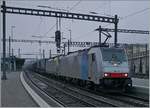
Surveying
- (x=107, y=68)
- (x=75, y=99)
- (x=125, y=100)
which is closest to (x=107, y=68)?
(x=107, y=68)

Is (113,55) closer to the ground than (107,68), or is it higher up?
higher up

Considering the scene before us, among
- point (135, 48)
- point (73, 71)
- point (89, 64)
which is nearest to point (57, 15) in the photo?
point (73, 71)

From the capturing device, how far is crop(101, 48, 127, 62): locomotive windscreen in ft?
64.5

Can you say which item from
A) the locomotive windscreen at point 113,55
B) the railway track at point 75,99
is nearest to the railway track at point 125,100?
the railway track at point 75,99

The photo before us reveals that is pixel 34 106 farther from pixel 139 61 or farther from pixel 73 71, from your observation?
pixel 139 61

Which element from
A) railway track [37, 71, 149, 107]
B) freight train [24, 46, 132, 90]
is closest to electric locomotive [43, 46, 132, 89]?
freight train [24, 46, 132, 90]

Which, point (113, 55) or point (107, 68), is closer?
point (107, 68)

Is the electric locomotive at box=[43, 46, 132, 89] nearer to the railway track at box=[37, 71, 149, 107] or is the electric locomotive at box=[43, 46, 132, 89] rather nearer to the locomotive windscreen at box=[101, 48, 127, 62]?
the locomotive windscreen at box=[101, 48, 127, 62]

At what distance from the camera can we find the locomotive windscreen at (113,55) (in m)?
19.7

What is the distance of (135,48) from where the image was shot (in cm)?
8944

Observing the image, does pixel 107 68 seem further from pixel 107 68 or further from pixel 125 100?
pixel 125 100

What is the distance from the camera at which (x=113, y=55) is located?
1989 centimetres

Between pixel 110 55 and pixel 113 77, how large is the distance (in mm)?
1500

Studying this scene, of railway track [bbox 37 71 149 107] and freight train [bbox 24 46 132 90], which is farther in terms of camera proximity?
freight train [bbox 24 46 132 90]
